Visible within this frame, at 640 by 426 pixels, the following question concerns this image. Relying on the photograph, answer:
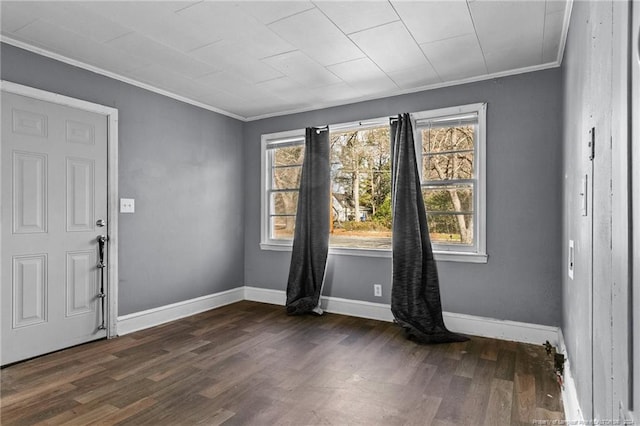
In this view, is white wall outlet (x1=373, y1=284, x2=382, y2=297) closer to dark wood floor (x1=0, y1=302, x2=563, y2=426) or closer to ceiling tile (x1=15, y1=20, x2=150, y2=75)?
dark wood floor (x1=0, y1=302, x2=563, y2=426)

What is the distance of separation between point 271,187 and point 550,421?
12.0 ft

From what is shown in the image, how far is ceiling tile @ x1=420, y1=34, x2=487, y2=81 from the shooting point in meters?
2.76

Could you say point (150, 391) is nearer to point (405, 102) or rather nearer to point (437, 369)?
point (437, 369)

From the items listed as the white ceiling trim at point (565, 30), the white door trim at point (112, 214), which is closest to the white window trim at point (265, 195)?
the white door trim at point (112, 214)

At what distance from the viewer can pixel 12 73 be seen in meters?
2.74

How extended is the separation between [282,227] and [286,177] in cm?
64

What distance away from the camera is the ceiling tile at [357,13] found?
225cm

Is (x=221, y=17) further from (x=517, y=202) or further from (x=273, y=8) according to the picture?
(x=517, y=202)

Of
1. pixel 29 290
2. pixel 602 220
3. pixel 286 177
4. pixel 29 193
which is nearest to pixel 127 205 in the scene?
pixel 29 193

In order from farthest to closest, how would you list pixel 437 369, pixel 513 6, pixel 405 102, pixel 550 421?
1. pixel 405 102
2. pixel 437 369
3. pixel 513 6
4. pixel 550 421

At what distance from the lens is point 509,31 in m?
2.59

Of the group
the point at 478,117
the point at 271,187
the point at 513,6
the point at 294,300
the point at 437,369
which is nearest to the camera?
the point at 513,6

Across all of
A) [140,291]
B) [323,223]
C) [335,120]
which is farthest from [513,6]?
[140,291]

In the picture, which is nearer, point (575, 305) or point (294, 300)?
point (575, 305)
